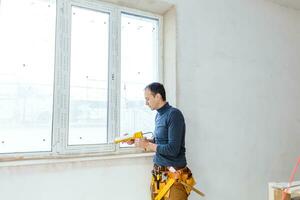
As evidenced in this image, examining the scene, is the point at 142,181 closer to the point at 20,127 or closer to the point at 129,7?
the point at 20,127

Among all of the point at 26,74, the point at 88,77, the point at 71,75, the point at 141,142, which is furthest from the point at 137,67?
the point at 26,74

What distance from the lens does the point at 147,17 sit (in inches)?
97.0

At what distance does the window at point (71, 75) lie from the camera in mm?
1860

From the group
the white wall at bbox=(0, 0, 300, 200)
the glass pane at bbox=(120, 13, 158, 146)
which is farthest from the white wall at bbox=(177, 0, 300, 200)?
the glass pane at bbox=(120, 13, 158, 146)

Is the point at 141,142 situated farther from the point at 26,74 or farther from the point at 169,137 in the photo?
the point at 26,74

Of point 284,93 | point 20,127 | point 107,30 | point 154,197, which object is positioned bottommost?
point 154,197

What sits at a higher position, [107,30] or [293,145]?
[107,30]

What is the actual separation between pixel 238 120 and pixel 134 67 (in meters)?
1.24

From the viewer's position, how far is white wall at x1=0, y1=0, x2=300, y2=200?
6.55 ft

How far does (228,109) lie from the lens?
2.59m

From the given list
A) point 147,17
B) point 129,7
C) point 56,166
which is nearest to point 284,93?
point 147,17

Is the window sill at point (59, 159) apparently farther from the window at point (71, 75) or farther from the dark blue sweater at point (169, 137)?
the dark blue sweater at point (169, 137)

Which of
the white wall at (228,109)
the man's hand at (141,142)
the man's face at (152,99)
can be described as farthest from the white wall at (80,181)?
the man's face at (152,99)

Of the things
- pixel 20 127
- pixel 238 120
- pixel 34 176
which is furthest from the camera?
pixel 238 120
